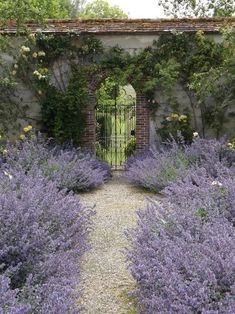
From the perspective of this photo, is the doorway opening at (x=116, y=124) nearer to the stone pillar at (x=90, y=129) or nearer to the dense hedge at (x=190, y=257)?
the stone pillar at (x=90, y=129)

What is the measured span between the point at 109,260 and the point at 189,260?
5.72ft

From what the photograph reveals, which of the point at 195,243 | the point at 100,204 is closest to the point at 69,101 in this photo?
the point at 100,204

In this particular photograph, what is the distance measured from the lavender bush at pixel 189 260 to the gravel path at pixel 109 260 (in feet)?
1.07

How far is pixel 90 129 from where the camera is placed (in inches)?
508

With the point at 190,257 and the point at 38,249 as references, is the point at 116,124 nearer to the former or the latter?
the point at 38,249

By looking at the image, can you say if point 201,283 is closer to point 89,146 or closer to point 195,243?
point 195,243

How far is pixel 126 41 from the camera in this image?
12.7 metres

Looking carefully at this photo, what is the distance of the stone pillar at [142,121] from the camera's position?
12852 millimetres

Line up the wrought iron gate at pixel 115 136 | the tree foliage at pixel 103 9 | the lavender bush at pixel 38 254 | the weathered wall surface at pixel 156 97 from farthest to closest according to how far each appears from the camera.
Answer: the tree foliage at pixel 103 9
the wrought iron gate at pixel 115 136
the weathered wall surface at pixel 156 97
the lavender bush at pixel 38 254

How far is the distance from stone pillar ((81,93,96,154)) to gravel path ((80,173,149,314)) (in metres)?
3.75

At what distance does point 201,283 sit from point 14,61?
10296 millimetres

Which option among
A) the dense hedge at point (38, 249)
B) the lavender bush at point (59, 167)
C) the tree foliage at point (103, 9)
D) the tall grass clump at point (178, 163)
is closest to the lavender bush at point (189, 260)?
the dense hedge at point (38, 249)

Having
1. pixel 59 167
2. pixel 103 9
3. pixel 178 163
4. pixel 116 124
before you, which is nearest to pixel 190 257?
pixel 59 167

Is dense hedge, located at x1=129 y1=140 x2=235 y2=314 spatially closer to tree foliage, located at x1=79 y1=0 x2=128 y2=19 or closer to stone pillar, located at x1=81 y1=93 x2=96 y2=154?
stone pillar, located at x1=81 y1=93 x2=96 y2=154
